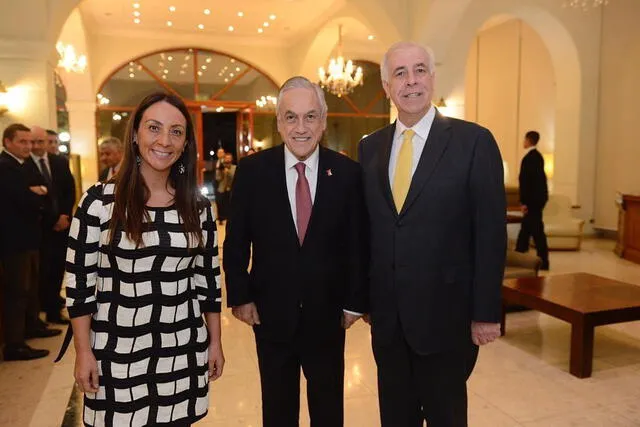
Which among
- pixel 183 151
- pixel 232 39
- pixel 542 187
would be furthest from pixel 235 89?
pixel 183 151

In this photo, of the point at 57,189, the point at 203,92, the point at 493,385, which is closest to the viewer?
the point at 493,385

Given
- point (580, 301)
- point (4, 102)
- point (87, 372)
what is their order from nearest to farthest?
1. point (87, 372)
2. point (580, 301)
3. point (4, 102)

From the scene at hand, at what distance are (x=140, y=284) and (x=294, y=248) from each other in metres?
0.54

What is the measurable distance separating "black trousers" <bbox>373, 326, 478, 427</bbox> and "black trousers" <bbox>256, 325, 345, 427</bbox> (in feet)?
0.55

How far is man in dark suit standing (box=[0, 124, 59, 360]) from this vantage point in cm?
376

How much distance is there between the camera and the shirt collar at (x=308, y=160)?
192cm

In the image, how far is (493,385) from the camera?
3.33 meters

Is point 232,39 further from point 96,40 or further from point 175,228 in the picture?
point 175,228

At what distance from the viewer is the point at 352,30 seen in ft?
39.5

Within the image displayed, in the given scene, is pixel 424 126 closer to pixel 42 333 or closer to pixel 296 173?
pixel 296 173

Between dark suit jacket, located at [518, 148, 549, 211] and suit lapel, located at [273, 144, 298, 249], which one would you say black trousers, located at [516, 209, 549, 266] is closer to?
dark suit jacket, located at [518, 148, 549, 211]

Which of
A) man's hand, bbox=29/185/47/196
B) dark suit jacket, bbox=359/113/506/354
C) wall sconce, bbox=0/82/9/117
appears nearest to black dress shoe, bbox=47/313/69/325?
man's hand, bbox=29/185/47/196

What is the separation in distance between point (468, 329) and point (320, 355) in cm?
55

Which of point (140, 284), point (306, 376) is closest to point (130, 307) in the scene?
point (140, 284)
